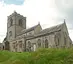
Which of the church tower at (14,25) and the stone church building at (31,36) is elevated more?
the church tower at (14,25)

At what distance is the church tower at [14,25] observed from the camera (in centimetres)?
8412

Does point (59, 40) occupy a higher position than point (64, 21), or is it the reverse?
point (64, 21)

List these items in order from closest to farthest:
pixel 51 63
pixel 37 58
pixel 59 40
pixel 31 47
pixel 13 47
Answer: pixel 51 63, pixel 37 58, pixel 59 40, pixel 31 47, pixel 13 47

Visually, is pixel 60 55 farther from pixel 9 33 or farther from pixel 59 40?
pixel 9 33

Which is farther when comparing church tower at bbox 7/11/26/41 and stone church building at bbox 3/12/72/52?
church tower at bbox 7/11/26/41

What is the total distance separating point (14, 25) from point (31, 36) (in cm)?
1689

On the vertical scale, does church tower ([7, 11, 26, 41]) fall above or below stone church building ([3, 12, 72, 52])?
above

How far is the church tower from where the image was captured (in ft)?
276

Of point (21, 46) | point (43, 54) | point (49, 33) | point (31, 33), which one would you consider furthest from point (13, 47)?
point (43, 54)

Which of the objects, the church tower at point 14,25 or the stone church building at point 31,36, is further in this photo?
the church tower at point 14,25

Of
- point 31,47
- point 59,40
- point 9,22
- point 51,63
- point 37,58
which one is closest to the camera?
point 51,63

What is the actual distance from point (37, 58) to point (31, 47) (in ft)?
183

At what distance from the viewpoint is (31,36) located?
69.9 metres

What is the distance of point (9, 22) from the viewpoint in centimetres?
8688
